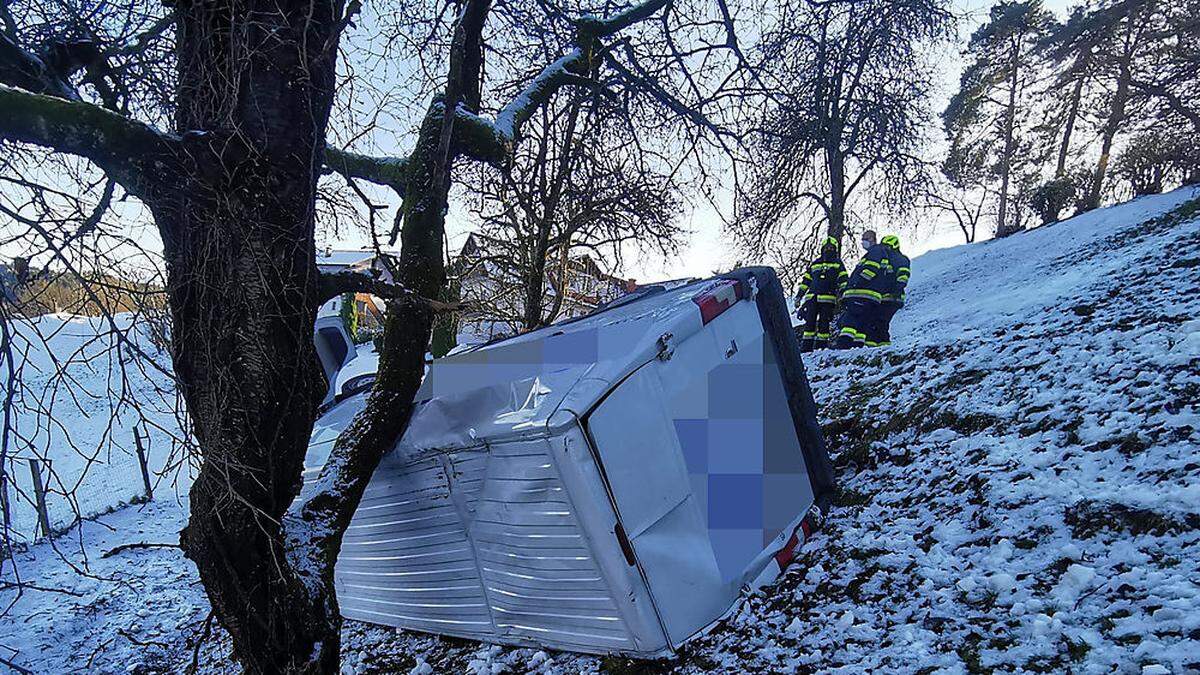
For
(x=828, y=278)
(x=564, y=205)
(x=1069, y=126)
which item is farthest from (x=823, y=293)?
(x=1069, y=126)

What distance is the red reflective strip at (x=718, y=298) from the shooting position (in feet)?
10.1

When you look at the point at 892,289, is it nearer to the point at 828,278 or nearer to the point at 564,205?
the point at 828,278

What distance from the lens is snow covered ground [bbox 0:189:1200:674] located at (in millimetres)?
2259

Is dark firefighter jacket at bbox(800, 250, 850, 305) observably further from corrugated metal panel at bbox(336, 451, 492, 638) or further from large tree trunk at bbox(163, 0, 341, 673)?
large tree trunk at bbox(163, 0, 341, 673)

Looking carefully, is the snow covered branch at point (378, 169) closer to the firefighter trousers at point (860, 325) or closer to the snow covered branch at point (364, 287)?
the snow covered branch at point (364, 287)

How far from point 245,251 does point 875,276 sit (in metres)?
6.87

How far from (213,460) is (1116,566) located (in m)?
3.55

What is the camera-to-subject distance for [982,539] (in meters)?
2.86

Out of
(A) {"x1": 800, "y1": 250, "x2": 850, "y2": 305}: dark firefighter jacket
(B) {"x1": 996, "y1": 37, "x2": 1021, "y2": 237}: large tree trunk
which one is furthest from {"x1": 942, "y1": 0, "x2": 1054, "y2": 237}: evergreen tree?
(A) {"x1": 800, "y1": 250, "x2": 850, "y2": 305}: dark firefighter jacket

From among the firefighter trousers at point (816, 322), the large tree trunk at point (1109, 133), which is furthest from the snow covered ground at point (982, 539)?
the large tree trunk at point (1109, 133)

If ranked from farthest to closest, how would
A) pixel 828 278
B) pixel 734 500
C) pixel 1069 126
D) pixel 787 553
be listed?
pixel 1069 126 → pixel 828 278 → pixel 787 553 → pixel 734 500

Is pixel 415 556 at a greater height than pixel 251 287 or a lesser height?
lesser

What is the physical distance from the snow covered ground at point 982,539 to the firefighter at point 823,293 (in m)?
2.88

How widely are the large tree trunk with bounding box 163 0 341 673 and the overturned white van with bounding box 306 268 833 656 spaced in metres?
0.63
